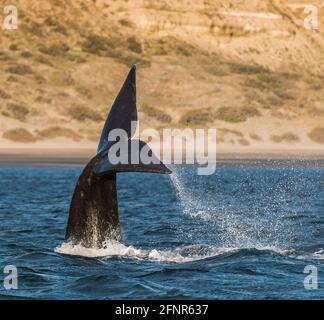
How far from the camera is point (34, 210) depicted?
29.6m

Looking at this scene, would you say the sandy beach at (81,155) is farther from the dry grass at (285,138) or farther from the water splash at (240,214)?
the water splash at (240,214)

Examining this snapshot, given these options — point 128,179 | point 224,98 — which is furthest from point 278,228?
point 224,98

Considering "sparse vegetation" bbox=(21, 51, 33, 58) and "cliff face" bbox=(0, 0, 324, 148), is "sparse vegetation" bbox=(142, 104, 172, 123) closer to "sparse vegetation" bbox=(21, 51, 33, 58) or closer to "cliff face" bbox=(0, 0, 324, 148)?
"cliff face" bbox=(0, 0, 324, 148)

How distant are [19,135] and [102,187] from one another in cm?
5416

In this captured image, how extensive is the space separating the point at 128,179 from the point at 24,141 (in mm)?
18954

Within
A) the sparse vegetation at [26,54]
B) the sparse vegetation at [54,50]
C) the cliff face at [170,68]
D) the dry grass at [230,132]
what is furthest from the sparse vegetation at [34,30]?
the dry grass at [230,132]

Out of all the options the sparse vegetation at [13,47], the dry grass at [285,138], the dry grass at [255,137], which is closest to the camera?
the dry grass at [255,137]

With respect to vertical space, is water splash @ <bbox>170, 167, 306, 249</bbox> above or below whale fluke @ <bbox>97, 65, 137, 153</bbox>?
below

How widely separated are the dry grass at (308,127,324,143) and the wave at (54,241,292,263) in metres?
58.8

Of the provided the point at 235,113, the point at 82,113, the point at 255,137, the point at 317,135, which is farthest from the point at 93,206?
the point at 235,113

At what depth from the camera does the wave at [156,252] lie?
17328 mm

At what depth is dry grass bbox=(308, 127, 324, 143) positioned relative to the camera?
78.0m

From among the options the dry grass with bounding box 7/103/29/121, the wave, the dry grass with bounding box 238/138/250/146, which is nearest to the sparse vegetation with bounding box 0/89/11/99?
the dry grass with bounding box 7/103/29/121

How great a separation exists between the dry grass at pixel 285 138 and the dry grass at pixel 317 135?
61.3 inches
